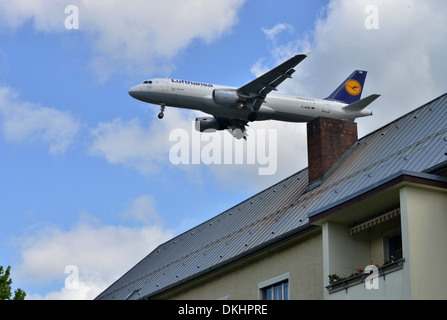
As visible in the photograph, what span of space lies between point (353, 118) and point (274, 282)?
24.9m

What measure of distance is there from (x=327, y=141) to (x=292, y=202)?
378 cm

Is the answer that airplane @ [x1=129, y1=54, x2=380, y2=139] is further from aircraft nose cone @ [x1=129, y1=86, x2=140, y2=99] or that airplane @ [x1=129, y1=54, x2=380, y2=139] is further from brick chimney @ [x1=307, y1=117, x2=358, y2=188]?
brick chimney @ [x1=307, y1=117, x2=358, y2=188]

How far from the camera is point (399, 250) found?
21625 millimetres

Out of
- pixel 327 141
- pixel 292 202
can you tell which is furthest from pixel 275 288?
pixel 327 141

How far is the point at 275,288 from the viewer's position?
1013 inches

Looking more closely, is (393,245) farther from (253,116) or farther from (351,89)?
(351,89)

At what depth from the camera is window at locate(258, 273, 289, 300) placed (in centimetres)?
2511

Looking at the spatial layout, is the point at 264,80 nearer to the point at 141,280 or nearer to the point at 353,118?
the point at 353,118

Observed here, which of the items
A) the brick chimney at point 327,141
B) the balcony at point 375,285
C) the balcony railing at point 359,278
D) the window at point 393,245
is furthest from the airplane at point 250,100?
the balcony at point 375,285

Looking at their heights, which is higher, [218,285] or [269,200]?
[269,200]

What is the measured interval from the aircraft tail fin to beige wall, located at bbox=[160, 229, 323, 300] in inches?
917

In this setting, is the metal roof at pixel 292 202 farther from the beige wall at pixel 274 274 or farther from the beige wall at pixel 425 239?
the beige wall at pixel 425 239

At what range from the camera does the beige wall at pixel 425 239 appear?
63.3ft
